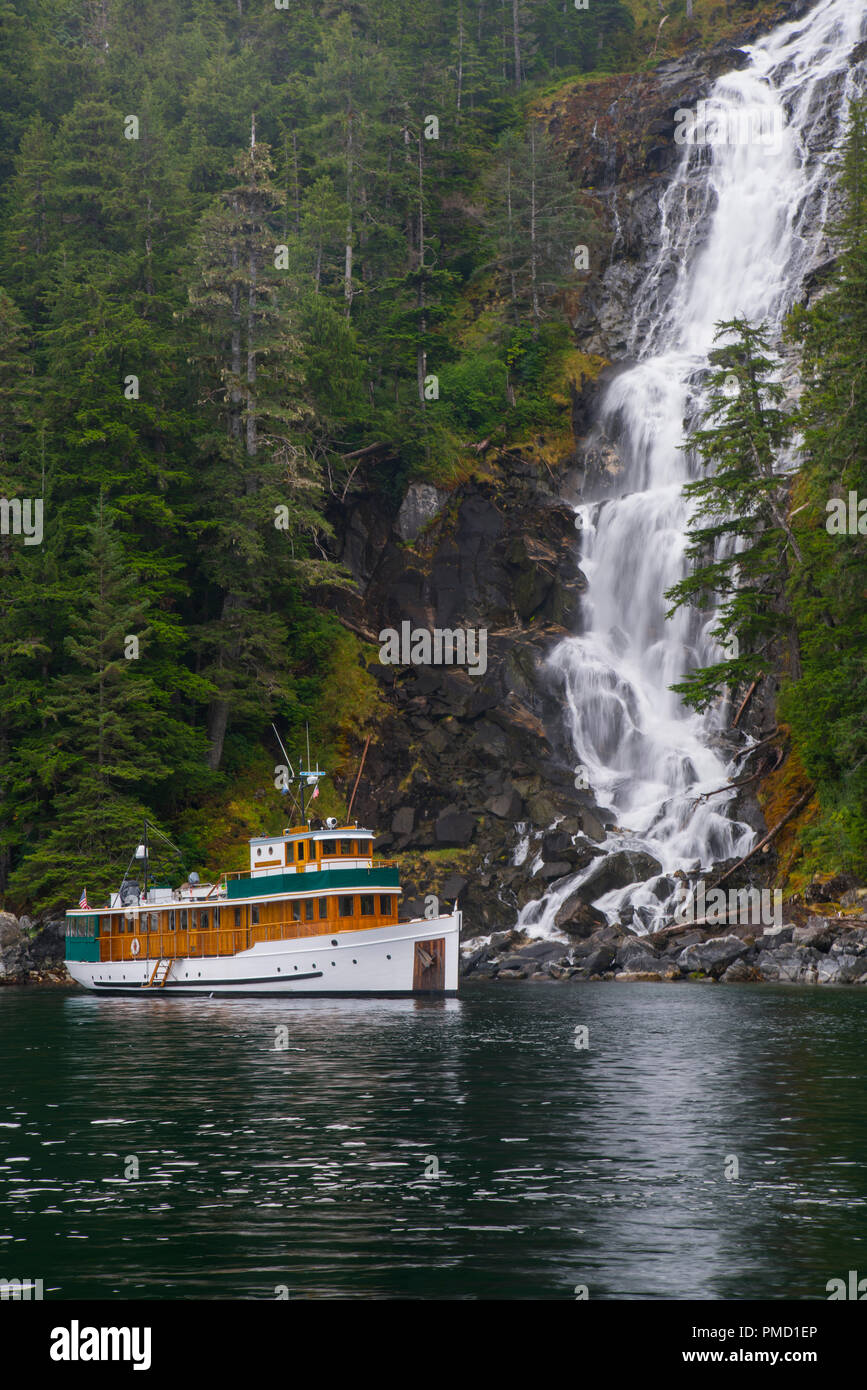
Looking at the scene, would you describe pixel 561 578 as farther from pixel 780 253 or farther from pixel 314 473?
pixel 780 253

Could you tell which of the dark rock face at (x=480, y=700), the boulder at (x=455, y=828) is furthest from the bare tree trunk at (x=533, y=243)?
the boulder at (x=455, y=828)

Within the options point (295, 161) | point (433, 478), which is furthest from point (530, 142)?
point (433, 478)

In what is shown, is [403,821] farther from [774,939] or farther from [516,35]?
[516,35]

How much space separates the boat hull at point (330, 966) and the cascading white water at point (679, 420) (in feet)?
37.7

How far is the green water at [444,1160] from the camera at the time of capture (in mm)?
12867

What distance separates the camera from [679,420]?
7294cm

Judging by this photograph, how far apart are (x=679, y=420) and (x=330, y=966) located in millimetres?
39683

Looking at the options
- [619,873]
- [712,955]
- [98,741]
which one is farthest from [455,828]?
[712,955]

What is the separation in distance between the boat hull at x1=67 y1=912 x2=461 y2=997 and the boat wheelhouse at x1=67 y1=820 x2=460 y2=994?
3 centimetres

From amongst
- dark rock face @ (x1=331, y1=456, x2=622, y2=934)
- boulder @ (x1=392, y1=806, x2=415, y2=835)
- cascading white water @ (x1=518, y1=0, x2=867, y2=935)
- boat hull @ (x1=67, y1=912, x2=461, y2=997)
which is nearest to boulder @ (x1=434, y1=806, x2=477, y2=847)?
dark rock face @ (x1=331, y1=456, x2=622, y2=934)

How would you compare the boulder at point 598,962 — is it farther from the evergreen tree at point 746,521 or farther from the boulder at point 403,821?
the boulder at point 403,821

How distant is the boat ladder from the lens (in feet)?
167
